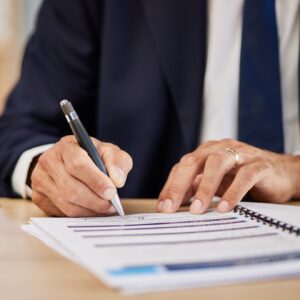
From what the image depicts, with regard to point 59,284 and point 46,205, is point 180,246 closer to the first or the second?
point 59,284

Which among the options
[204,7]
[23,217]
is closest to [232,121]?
[204,7]

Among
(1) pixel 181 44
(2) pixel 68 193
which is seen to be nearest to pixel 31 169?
(2) pixel 68 193

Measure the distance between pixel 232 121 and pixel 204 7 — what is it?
0.83 ft

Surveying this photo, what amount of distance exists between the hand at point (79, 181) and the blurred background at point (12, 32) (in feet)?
8.47

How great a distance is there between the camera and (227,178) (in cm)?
93

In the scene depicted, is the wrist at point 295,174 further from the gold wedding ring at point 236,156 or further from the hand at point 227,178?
the gold wedding ring at point 236,156

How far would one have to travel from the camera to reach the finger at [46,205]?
862 millimetres

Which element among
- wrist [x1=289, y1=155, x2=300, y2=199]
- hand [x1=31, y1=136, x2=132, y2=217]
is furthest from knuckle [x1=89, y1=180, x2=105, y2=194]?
wrist [x1=289, y1=155, x2=300, y2=199]

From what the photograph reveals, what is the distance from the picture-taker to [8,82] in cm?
352

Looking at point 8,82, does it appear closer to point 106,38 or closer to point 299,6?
point 106,38

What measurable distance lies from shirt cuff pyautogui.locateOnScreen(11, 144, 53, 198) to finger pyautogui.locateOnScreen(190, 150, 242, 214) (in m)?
0.31

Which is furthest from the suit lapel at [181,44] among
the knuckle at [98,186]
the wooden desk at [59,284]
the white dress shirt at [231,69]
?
the wooden desk at [59,284]

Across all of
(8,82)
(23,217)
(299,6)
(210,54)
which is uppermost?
(299,6)

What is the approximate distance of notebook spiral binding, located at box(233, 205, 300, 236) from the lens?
25.7 inches
